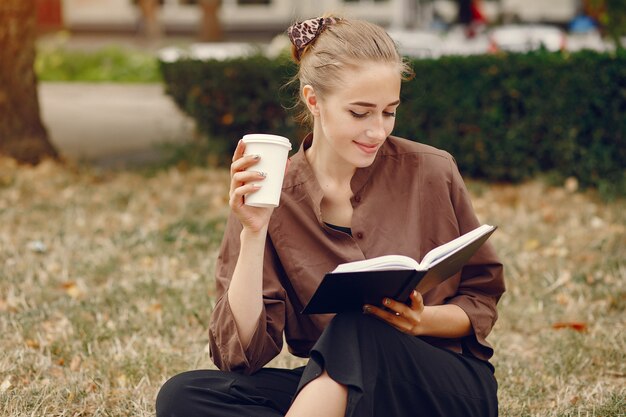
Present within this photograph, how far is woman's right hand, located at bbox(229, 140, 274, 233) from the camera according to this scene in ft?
7.23

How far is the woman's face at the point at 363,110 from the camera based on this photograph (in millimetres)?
2516

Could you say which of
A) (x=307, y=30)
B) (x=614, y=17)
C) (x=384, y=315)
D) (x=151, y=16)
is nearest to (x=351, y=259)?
(x=384, y=315)

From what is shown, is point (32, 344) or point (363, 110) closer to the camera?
point (363, 110)

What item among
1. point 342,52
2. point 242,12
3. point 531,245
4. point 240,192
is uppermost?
point 342,52

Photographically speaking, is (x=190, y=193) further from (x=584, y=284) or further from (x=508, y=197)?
(x=584, y=284)

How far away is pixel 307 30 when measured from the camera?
267 cm

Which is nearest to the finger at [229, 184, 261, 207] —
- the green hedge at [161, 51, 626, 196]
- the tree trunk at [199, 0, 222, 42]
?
the green hedge at [161, 51, 626, 196]

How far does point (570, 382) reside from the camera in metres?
3.45

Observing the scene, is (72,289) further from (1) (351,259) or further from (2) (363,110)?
(2) (363,110)

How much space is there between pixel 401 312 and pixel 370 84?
0.64 metres

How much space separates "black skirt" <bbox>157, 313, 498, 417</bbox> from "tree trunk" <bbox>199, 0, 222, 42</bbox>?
19.5m

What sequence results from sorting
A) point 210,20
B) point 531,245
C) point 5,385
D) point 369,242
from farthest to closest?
point 210,20, point 531,245, point 5,385, point 369,242

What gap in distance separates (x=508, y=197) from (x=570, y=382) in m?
3.45

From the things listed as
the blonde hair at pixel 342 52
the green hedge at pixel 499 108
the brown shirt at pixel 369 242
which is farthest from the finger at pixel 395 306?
the green hedge at pixel 499 108
